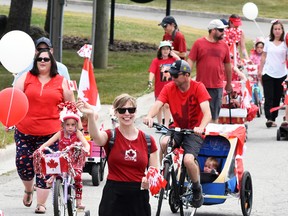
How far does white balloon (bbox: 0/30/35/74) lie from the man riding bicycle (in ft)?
4.52

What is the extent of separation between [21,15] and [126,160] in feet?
63.0

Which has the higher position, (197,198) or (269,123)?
(197,198)

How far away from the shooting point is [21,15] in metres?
27.6

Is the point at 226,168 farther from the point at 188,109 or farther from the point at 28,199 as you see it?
the point at 28,199

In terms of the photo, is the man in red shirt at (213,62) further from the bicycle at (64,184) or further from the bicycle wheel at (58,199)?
the bicycle wheel at (58,199)

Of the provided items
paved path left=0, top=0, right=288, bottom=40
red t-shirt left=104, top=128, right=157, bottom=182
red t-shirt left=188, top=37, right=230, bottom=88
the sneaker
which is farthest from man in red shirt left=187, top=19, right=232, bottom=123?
paved path left=0, top=0, right=288, bottom=40

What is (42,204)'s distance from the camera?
1173 centimetres

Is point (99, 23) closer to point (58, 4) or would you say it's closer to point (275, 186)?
point (58, 4)

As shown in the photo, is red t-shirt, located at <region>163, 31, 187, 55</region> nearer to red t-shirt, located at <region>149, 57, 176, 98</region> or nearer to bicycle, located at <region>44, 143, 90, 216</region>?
red t-shirt, located at <region>149, 57, 176, 98</region>

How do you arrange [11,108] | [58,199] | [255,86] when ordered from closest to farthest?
[11,108] → [58,199] → [255,86]

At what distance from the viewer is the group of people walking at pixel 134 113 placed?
29.0ft

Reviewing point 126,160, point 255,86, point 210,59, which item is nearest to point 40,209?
point 126,160

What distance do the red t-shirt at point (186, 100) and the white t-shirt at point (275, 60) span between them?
776 centimetres

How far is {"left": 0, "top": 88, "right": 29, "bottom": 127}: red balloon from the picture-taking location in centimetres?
1013
